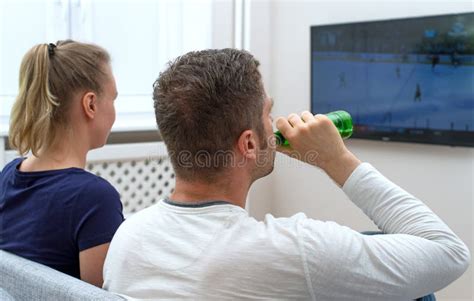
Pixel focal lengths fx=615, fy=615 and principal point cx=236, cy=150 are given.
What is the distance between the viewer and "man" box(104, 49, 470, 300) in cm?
101

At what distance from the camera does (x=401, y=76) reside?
3.17 metres

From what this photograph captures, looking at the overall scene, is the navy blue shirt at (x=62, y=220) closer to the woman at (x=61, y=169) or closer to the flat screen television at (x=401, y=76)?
the woman at (x=61, y=169)

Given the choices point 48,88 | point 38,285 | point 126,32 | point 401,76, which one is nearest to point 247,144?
point 38,285

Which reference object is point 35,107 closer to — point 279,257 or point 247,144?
point 247,144

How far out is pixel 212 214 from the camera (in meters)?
1.07

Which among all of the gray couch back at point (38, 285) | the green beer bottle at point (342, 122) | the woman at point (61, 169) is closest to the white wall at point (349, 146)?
the green beer bottle at point (342, 122)

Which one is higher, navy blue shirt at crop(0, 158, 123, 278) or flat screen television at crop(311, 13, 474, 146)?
flat screen television at crop(311, 13, 474, 146)

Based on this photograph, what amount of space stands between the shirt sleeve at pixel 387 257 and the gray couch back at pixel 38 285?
345 millimetres

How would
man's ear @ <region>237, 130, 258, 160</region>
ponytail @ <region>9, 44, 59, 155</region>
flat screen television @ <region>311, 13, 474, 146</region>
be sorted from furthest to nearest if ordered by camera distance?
→ 1. flat screen television @ <region>311, 13, 474, 146</region>
2. ponytail @ <region>9, 44, 59, 155</region>
3. man's ear @ <region>237, 130, 258, 160</region>

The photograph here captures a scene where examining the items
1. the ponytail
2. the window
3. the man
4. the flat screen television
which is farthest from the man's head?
the window

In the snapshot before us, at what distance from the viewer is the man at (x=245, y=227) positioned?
1.01m

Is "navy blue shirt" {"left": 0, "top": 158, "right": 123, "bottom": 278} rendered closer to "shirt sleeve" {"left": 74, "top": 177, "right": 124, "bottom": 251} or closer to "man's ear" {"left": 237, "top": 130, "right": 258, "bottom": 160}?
"shirt sleeve" {"left": 74, "top": 177, "right": 124, "bottom": 251}

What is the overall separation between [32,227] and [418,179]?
227 cm

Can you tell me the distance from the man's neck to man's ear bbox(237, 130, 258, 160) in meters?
0.06
